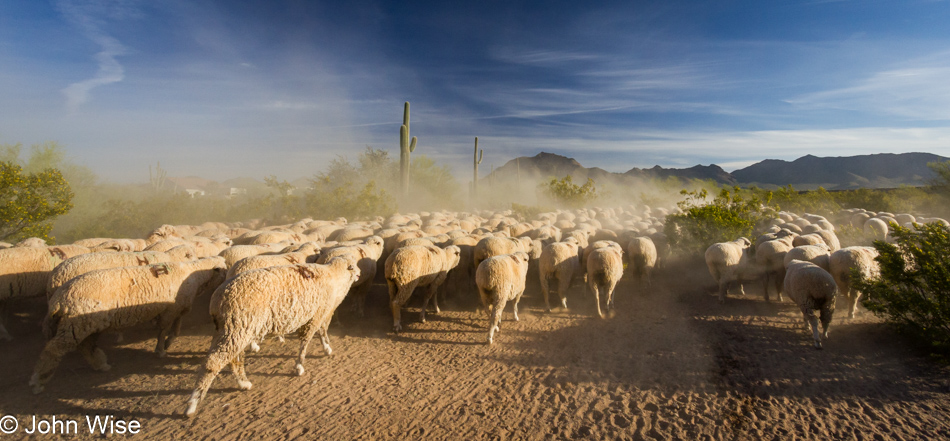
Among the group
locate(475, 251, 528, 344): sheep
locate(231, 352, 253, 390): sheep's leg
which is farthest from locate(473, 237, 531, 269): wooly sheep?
locate(231, 352, 253, 390): sheep's leg

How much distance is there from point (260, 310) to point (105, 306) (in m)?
2.31

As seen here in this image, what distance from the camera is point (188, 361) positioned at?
5.75 metres

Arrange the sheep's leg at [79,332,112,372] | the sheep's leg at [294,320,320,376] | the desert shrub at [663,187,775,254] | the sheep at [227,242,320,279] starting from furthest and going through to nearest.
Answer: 1. the desert shrub at [663,187,775,254]
2. the sheep at [227,242,320,279]
3. the sheep's leg at [294,320,320,376]
4. the sheep's leg at [79,332,112,372]

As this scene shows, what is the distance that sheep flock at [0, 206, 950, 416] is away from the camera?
4590 mm

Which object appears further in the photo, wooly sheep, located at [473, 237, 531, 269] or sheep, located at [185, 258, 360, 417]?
wooly sheep, located at [473, 237, 531, 269]

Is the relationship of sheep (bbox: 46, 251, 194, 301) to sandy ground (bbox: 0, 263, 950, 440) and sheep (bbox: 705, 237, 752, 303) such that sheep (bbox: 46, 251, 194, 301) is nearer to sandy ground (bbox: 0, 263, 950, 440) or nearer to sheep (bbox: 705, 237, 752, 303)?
sandy ground (bbox: 0, 263, 950, 440)

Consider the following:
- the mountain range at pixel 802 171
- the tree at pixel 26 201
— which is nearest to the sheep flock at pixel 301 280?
the tree at pixel 26 201

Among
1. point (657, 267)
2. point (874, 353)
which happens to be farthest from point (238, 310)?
point (657, 267)

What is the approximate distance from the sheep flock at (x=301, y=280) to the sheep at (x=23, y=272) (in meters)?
0.02

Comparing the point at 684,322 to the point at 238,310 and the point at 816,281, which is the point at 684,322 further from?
the point at 238,310

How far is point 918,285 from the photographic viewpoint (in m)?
5.97

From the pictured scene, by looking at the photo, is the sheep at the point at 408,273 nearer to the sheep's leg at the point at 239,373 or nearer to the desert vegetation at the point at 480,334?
the desert vegetation at the point at 480,334

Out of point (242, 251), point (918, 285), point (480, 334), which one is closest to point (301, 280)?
point (480, 334)

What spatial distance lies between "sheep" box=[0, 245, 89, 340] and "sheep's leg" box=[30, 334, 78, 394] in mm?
2772
